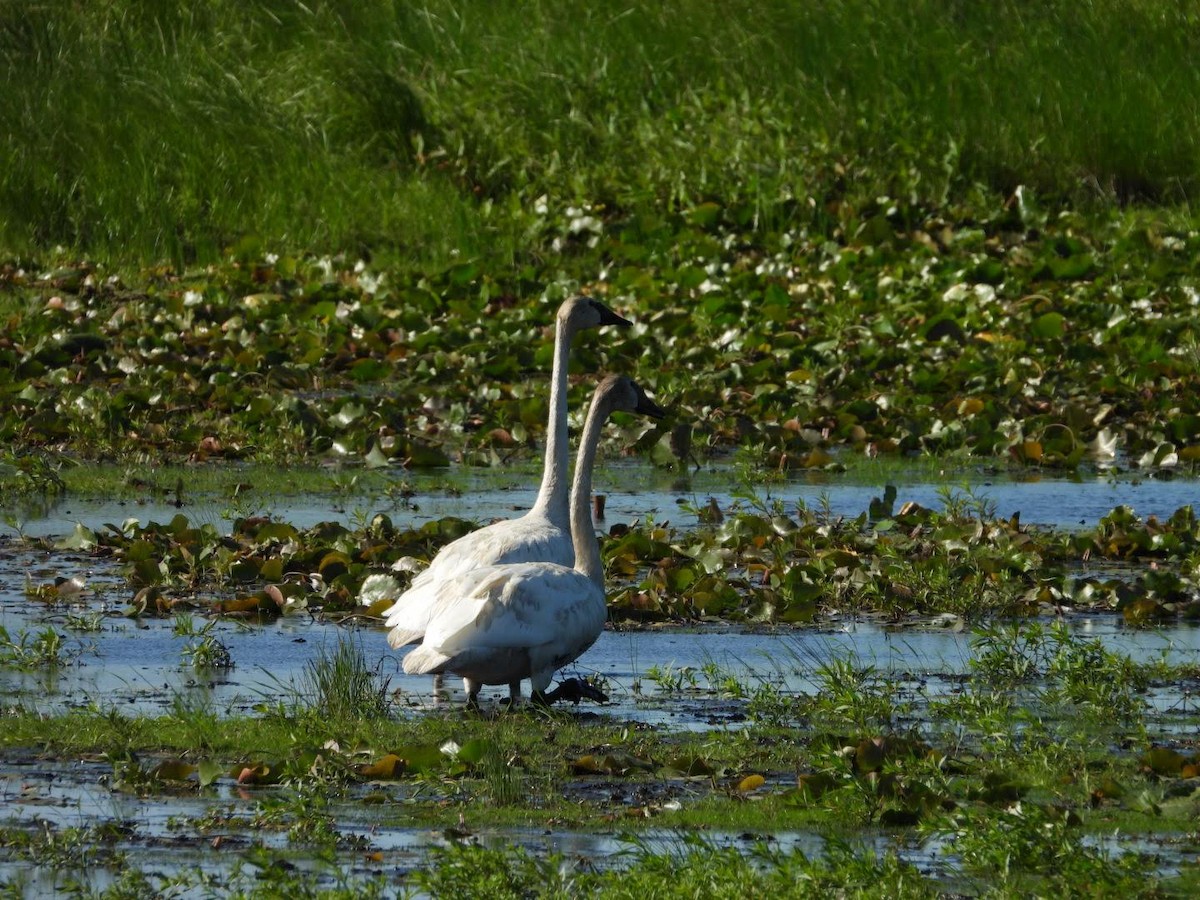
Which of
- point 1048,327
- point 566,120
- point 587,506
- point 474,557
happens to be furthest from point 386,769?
point 566,120

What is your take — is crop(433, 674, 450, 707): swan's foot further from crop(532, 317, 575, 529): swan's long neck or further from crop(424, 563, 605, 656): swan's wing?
crop(532, 317, 575, 529): swan's long neck

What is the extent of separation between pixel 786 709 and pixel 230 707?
1852 millimetres

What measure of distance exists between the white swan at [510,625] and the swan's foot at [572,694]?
0.02 metres

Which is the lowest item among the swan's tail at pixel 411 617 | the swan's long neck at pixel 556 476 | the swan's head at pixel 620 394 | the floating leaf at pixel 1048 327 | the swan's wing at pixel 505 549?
the swan's tail at pixel 411 617

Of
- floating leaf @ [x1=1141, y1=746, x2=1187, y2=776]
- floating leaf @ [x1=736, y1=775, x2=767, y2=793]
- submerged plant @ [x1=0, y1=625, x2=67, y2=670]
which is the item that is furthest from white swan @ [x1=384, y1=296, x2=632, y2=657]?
floating leaf @ [x1=1141, y1=746, x2=1187, y2=776]

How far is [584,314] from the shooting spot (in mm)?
10484

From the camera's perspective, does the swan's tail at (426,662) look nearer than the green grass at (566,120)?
Yes

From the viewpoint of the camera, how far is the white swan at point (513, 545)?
25.1ft

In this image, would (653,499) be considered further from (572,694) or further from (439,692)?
(572,694)

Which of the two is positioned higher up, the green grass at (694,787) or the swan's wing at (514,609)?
the swan's wing at (514,609)

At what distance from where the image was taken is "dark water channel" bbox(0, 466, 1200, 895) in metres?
5.78

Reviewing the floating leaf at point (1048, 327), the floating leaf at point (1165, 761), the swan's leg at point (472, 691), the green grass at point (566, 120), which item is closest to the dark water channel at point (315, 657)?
the swan's leg at point (472, 691)

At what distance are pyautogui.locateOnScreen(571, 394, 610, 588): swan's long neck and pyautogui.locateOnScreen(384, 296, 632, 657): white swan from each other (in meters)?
0.06

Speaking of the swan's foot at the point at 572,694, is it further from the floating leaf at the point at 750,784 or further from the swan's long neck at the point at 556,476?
the swan's long neck at the point at 556,476
